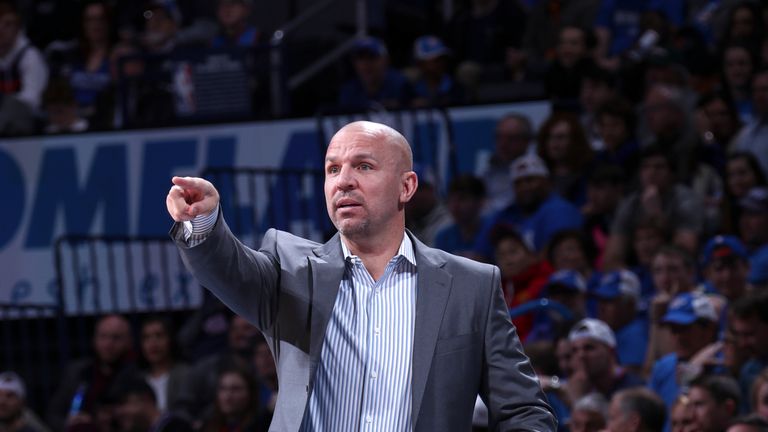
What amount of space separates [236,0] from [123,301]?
2.74 meters

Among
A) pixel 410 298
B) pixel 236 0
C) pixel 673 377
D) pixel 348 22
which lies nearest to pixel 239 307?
pixel 410 298

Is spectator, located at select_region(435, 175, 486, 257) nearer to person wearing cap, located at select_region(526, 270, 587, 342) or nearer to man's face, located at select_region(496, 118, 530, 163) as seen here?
man's face, located at select_region(496, 118, 530, 163)

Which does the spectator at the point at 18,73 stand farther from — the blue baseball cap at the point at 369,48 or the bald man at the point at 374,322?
the bald man at the point at 374,322

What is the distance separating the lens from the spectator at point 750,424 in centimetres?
593

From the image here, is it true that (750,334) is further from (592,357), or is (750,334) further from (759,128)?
(759,128)

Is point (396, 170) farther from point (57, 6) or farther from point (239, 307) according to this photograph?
point (57, 6)

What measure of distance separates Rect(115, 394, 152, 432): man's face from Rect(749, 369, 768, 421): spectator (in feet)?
12.5

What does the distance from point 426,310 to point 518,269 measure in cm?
534

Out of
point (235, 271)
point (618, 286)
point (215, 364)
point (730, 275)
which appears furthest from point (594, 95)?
point (235, 271)

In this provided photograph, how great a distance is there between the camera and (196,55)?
11.1 m

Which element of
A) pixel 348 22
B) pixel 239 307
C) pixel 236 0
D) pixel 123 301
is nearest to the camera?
pixel 239 307

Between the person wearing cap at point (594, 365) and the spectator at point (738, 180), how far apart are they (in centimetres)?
188

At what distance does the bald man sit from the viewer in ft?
11.3

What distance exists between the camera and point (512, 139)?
9.86m
